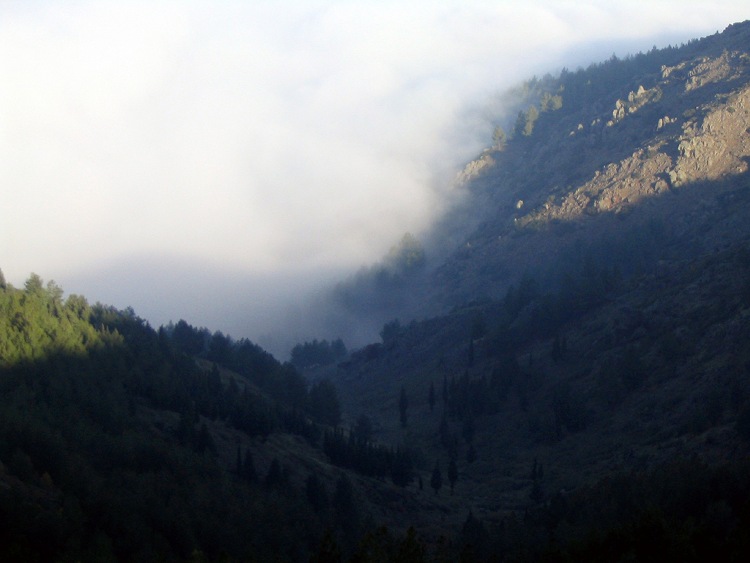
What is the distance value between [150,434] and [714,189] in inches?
5407

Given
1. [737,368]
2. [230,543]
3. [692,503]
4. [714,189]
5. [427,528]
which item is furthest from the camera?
[714,189]

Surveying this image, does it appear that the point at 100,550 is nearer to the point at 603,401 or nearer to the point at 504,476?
the point at 504,476

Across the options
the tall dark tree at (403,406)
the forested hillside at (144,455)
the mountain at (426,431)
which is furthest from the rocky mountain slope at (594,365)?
the forested hillside at (144,455)

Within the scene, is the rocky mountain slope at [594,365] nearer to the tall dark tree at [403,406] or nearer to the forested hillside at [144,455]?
the tall dark tree at [403,406]

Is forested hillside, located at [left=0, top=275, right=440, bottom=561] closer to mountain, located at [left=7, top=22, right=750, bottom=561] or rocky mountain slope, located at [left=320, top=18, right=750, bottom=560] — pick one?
mountain, located at [left=7, top=22, right=750, bottom=561]

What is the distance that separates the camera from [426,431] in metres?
132

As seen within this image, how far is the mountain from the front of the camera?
6366 centimetres

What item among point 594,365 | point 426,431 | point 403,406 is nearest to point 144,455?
point 426,431

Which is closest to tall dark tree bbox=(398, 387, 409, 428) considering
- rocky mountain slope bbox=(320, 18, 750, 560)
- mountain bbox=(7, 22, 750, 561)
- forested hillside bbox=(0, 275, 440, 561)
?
mountain bbox=(7, 22, 750, 561)

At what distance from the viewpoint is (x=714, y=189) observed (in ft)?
609

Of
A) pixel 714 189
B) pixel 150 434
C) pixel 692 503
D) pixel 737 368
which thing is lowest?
pixel 692 503

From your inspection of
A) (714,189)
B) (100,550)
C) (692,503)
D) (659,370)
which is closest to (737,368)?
(659,370)

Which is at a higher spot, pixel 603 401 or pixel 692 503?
pixel 603 401

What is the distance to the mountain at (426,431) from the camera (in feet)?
209
